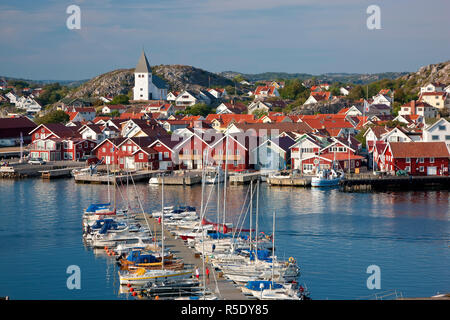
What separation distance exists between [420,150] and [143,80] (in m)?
43.1

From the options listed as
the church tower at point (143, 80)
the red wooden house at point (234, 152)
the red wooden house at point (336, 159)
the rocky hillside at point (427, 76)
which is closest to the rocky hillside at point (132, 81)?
the church tower at point (143, 80)

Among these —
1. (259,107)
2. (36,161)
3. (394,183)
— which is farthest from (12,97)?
(394,183)

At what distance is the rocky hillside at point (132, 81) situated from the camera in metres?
82.6

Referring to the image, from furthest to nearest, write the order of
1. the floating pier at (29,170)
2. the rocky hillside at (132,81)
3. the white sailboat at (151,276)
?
the rocky hillside at (132,81), the floating pier at (29,170), the white sailboat at (151,276)

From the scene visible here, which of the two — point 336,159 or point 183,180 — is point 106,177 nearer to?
point 183,180

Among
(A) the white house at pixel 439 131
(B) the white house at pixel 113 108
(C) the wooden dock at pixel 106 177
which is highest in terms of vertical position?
A: (B) the white house at pixel 113 108

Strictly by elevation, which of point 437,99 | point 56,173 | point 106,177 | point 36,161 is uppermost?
point 437,99

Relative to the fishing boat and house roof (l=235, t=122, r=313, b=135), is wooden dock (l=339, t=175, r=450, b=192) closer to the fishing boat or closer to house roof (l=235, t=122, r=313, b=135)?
house roof (l=235, t=122, r=313, b=135)

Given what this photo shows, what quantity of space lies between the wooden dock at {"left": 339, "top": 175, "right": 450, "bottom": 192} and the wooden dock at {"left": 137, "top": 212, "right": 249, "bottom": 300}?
12.5 metres

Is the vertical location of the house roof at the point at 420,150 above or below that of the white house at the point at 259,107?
below

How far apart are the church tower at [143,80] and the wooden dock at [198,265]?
50.3 metres

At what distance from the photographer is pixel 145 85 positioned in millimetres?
72875

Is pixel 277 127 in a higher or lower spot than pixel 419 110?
lower

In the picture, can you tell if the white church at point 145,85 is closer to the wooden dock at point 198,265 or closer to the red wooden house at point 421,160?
the red wooden house at point 421,160
